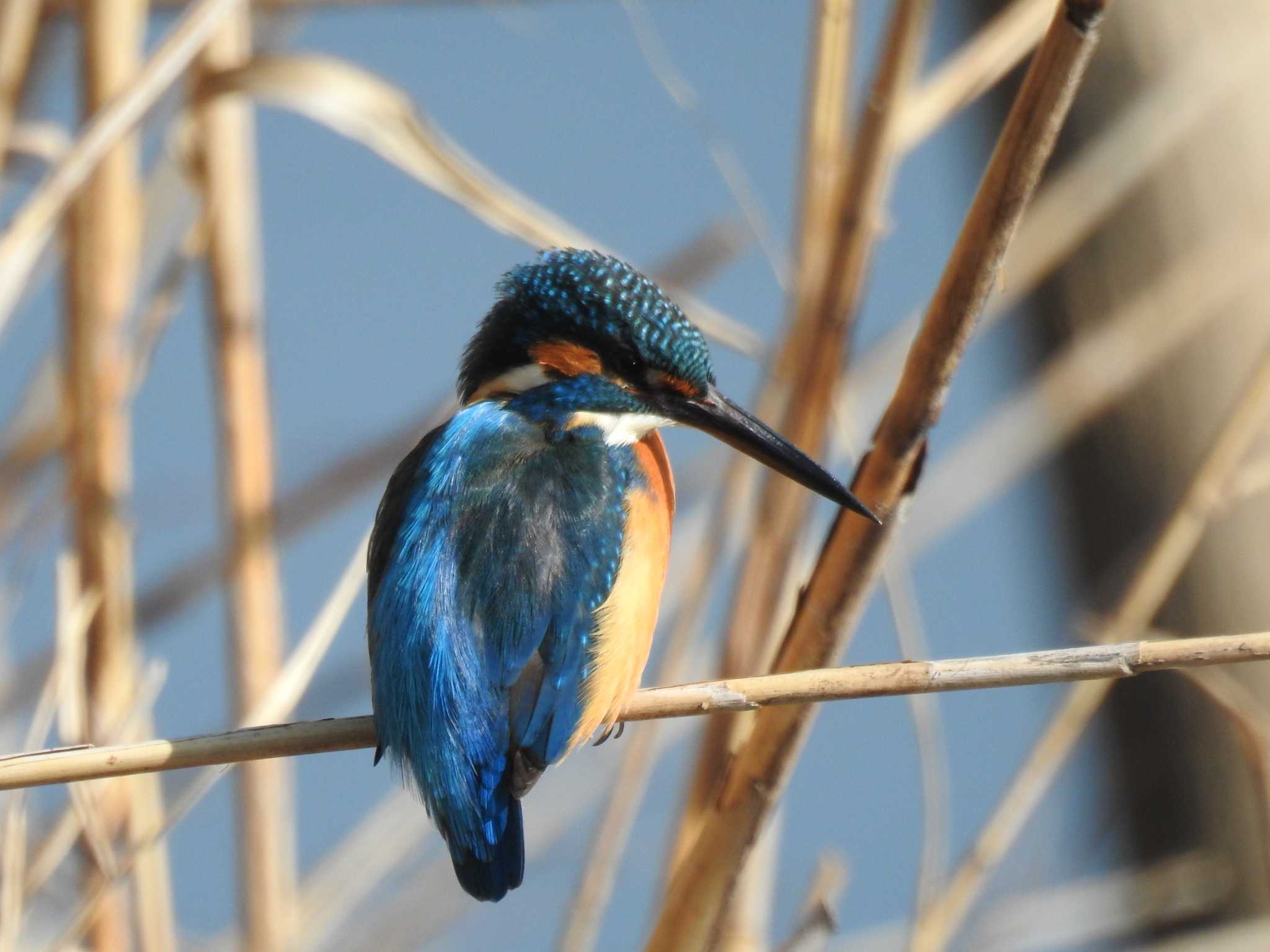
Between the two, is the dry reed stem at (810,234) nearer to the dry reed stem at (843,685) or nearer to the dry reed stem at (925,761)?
the dry reed stem at (925,761)

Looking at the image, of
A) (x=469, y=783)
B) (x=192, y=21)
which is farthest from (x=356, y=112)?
(x=469, y=783)

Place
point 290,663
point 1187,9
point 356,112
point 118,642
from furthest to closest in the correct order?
point 1187,9, point 118,642, point 356,112, point 290,663

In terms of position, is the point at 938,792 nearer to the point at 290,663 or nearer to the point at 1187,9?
the point at 290,663

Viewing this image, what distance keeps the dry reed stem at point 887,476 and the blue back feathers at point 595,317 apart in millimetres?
510

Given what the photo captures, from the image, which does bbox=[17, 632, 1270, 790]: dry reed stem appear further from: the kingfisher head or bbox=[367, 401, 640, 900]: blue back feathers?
the kingfisher head

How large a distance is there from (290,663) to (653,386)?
0.54 metres

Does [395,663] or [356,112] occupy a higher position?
[356,112]

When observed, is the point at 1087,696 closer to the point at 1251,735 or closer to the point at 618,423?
the point at 1251,735

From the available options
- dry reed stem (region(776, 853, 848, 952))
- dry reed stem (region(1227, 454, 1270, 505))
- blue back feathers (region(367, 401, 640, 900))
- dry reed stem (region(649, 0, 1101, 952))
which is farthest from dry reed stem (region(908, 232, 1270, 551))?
dry reed stem (region(649, 0, 1101, 952))

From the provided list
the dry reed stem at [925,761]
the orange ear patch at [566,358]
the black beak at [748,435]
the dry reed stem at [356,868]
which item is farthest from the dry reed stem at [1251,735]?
the dry reed stem at [356,868]

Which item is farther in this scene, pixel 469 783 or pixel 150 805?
pixel 150 805

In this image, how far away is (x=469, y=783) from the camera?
52.5 inches

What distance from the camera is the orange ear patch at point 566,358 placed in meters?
1.67

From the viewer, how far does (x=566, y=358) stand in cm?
169
